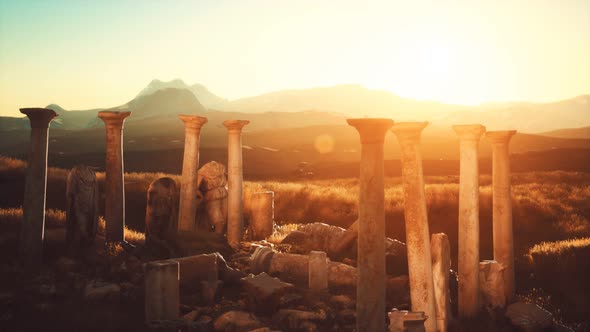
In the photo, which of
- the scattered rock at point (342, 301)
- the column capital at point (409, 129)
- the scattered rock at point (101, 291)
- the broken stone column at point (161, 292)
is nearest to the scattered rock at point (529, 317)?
the scattered rock at point (342, 301)

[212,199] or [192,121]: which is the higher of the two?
[192,121]

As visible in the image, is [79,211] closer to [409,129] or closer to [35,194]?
[35,194]

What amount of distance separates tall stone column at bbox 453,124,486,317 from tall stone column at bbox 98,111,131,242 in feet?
27.2

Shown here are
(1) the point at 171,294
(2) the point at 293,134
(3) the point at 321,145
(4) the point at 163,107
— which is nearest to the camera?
(1) the point at 171,294

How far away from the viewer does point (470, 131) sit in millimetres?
10656

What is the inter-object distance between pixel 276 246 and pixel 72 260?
5.76m

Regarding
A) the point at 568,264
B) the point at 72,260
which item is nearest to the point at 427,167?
the point at 568,264

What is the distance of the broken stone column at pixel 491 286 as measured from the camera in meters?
11.2

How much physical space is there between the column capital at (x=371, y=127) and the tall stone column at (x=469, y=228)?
3772 mm

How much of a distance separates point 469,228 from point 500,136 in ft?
8.88

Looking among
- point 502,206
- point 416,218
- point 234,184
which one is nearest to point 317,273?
point 416,218

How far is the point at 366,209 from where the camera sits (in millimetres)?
7816

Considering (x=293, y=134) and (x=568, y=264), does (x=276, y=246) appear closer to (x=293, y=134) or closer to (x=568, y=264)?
(x=568, y=264)

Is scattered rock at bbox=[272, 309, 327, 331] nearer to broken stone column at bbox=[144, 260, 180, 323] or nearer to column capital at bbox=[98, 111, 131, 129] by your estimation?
broken stone column at bbox=[144, 260, 180, 323]
